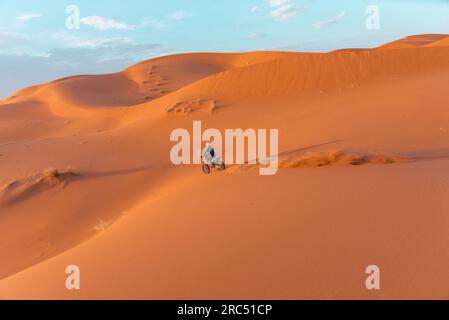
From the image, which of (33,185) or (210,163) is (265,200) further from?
(33,185)

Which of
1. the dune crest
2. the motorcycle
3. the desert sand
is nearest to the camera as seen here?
the desert sand

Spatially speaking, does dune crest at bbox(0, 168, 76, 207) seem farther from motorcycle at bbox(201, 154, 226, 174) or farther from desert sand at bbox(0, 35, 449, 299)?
motorcycle at bbox(201, 154, 226, 174)

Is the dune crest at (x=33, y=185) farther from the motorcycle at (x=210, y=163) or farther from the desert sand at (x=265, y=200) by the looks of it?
the motorcycle at (x=210, y=163)

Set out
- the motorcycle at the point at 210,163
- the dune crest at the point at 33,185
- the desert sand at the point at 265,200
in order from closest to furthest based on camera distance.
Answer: the desert sand at the point at 265,200 → the motorcycle at the point at 210,163 → the dune crest at the point at 33,185

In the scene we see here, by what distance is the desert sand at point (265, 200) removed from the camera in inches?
103

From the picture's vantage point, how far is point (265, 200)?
4160 millimetres

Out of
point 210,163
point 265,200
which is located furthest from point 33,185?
point 265,200

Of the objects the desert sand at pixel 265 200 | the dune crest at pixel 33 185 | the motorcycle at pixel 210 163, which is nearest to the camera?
the desert sand at pixel 265 200

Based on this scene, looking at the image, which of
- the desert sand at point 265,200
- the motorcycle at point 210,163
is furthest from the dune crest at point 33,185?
the motorcycle at point 210,163

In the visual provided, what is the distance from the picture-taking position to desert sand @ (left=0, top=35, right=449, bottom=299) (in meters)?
2.61

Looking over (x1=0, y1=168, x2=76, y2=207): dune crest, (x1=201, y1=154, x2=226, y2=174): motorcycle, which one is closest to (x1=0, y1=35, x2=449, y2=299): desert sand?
(x1=0, y1=168, x2=76, y2=207): dune crest

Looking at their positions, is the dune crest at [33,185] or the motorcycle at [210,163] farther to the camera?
→ the dune crest at [33,185]

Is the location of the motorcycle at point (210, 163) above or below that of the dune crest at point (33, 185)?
above
